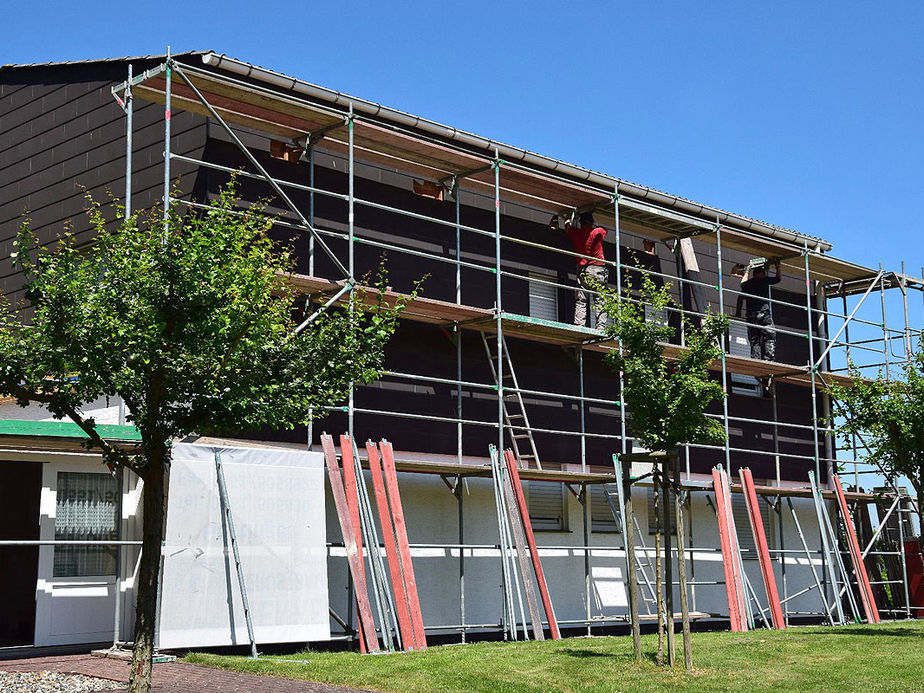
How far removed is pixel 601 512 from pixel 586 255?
407 cm

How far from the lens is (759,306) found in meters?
22.8

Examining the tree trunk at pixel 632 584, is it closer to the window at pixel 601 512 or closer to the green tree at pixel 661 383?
the green tree at pixel 661 383

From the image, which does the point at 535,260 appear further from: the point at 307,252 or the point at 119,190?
the point at 119,190

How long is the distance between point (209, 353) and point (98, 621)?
6.88 m

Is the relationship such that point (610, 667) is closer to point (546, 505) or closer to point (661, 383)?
point (661, 383)

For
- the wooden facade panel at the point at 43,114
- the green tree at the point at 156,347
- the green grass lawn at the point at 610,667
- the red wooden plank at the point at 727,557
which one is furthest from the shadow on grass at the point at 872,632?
the wooden facade panel at the point at 43,114

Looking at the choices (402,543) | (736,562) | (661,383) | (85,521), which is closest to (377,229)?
(402,543)

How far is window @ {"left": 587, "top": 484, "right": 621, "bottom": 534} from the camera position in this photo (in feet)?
62.4

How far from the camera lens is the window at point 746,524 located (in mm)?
21547

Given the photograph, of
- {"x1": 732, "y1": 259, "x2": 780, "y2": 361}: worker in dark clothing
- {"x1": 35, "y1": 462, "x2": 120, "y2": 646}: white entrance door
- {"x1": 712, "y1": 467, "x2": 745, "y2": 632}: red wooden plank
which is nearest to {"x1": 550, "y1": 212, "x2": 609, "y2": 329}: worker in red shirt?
{"x1": 712, "y1": 467, "x2": 745, "y2": 632}: red wooden plank

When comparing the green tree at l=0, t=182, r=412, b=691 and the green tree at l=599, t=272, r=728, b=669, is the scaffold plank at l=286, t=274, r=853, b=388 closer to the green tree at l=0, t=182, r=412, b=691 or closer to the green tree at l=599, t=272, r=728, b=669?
the green tree at l=599, t=272, r=728, b=669

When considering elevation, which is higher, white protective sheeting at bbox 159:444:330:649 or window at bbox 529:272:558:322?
window at bbox 529:272:558:322

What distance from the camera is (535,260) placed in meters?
19.5

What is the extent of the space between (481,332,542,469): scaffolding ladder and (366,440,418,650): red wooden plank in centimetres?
285
